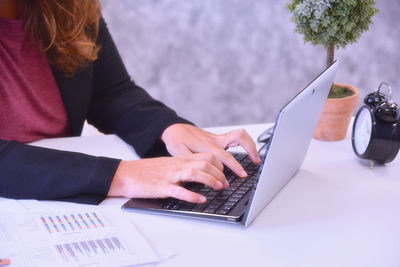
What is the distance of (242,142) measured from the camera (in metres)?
0.98

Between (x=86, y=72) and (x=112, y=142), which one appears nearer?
(x=112, y=142)

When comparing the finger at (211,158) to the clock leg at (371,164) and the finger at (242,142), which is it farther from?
the clock leg at (371,164)

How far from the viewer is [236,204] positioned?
31.4 inches

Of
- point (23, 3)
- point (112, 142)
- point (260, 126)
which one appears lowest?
point (112, 142)

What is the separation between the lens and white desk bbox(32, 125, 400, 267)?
2.31ft

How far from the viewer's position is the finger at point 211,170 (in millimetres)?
854

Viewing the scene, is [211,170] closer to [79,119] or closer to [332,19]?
[332,19]

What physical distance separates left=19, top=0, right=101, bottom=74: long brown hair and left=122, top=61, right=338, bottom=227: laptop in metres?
0.53

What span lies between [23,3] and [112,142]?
0.40 metres

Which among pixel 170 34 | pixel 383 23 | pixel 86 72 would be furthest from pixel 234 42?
pixel 86 72

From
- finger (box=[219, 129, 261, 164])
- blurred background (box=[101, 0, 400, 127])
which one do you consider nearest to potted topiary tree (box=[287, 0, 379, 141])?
finger (box=[219, 129, 261, 164])

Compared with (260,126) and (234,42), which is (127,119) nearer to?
(260,126)

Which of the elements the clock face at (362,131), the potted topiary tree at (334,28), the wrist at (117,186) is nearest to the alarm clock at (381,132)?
the clock face at (362,131)

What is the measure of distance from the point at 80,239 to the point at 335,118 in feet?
2.03
